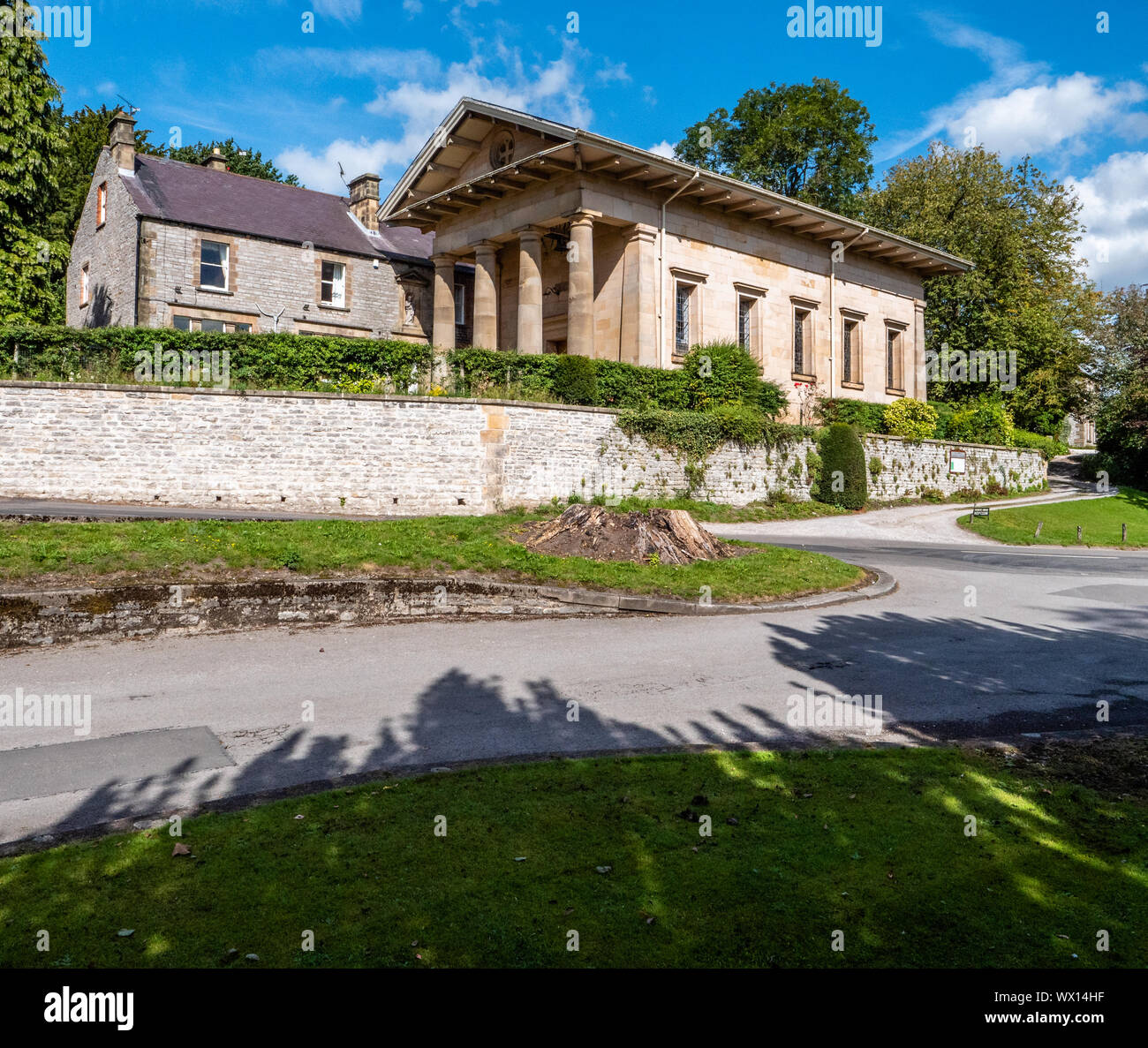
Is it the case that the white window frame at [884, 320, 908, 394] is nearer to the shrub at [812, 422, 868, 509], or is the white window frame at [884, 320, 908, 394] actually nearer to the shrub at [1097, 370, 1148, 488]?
the shrub at [1097, 370, 1148, 488]

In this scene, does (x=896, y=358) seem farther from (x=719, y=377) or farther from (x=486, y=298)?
(x=486, y=298)

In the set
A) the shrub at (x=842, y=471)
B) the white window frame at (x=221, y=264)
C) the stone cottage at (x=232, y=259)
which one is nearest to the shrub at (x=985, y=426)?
the shrub at (x=842, y=471)

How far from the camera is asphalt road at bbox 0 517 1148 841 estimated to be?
5.58 m

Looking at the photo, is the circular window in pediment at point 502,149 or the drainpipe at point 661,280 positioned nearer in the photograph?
the drainpipe at point 661,280

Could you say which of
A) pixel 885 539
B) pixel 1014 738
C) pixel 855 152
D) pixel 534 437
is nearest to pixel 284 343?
pixel 534 437

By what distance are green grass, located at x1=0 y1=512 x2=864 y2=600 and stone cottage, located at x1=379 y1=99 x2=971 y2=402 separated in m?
15.2

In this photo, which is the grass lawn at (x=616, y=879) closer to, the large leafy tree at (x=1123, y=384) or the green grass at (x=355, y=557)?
the green grass at (x=355, y=557)

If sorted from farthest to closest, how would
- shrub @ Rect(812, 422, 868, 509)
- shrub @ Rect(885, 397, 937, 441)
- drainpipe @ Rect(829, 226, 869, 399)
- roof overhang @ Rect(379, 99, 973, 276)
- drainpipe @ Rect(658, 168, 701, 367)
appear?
drainpipe @ Rect(829, 226, 869, 399), shrub @ Rect(885, 397, 937, 441), drainpipe @ Rect(658, 168, 701, 367), shrub @ Rect(812, 422, 868, 509), roof overhang @ Rect(379, 99, 973, 276)

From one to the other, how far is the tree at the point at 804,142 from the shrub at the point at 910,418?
16.8 meters

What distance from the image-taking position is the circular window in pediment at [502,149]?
3048cm

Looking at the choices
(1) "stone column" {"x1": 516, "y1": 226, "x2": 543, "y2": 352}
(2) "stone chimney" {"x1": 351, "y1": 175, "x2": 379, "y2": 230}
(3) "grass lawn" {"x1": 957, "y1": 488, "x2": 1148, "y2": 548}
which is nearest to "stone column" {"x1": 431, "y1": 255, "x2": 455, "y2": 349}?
(1) "stone column" {"x1": 516, "y1": 226, "x2": 543, "y2": 352}

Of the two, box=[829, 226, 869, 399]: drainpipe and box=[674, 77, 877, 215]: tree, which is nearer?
box=[829, 226, 869, 399]: drainpipe

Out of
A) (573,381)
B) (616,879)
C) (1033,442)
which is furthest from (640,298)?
(616,879)

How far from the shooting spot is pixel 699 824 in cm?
434
